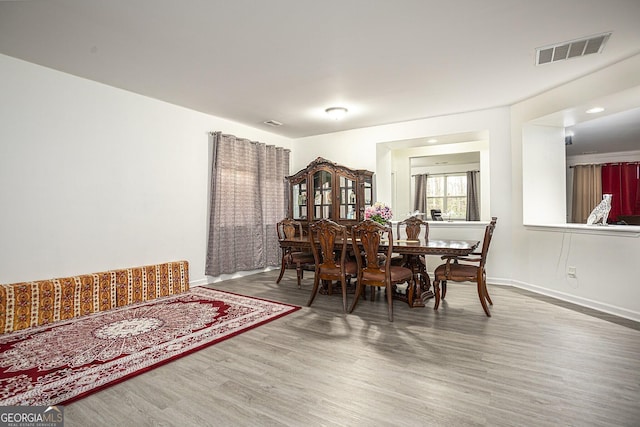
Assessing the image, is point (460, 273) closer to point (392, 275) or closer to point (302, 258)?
point (392, 275)

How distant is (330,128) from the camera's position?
5.77 meters

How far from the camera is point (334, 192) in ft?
18.2

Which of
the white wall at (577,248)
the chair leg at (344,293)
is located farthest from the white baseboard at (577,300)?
the chair leg at (344,293)

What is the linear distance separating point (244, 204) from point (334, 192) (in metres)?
1.62

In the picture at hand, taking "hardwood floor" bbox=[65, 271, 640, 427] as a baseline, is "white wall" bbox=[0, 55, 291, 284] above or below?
above

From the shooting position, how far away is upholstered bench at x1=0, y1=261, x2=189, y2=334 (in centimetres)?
285

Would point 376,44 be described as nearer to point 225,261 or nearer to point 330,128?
point 330,128

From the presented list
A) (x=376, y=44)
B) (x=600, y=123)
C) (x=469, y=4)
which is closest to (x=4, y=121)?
(x=376, y=44)

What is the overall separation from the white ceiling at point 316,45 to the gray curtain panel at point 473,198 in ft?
14.9

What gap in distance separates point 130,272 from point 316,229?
236 centimetres

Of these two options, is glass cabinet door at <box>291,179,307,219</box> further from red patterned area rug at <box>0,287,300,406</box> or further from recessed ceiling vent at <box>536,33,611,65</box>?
recessed ceiling vent at <box>536,33,611,65</box>

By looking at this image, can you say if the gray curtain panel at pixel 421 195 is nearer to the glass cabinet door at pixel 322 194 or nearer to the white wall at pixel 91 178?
the glass cabinet door at pixel 322 194

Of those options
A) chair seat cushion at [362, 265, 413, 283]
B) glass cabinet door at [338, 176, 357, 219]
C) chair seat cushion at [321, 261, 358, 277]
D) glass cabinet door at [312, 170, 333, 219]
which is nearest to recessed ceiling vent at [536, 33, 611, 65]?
chair seat cushion at [362, 265, 413, 283]

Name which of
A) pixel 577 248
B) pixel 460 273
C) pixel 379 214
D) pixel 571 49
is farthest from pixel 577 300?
pixel 571 49
